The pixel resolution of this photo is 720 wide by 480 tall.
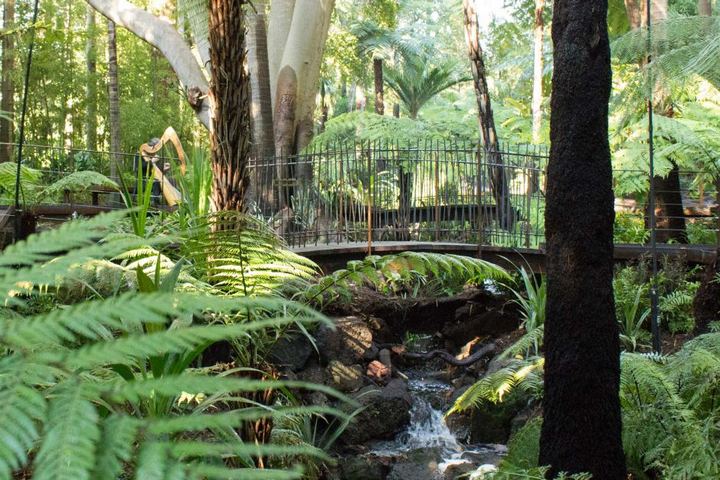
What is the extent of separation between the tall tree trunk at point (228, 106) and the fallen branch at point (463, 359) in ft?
16.4

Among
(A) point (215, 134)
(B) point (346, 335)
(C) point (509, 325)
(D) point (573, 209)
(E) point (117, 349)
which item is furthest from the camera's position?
(C) point (509, 325)

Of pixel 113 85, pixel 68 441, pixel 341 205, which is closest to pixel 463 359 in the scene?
pixel 341 205

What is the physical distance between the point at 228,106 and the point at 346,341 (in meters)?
4.38

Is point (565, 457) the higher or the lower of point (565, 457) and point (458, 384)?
the higher

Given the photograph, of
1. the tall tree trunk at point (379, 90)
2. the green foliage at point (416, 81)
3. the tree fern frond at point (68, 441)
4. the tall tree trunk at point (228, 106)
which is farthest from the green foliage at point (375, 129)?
the green foliage at point (416, 81)

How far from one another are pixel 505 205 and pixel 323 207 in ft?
9.65

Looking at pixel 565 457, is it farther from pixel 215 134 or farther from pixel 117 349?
pixel 117 349

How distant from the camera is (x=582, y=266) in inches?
185

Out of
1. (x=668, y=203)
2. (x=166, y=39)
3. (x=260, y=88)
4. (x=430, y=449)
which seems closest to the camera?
(x=430, y=449)

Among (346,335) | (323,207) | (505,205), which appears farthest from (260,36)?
(346,335)

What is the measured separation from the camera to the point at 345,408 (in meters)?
8.30

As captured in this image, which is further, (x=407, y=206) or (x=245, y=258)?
(x=407, y=206)

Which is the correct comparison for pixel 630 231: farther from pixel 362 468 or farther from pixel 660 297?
pixel 362 468

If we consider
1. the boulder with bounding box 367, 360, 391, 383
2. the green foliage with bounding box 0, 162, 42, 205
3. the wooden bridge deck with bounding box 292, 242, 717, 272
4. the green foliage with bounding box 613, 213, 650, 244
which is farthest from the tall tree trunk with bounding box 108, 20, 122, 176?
the green foliage with bounding box 613, 213, 650, 244
